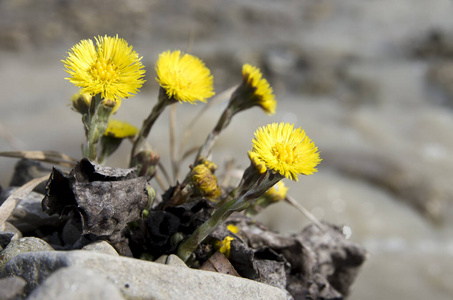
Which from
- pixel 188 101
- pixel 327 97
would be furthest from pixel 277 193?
pixel 327 97

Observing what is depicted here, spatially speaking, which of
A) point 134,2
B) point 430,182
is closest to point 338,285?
point 430,182

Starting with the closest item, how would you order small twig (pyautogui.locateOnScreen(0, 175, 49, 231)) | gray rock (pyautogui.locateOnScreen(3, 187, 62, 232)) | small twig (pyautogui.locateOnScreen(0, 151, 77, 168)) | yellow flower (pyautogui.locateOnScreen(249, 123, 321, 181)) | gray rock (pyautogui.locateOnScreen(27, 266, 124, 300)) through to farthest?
gray rock (pyautogui.locateOnScreen(27, 266, 124, 300)) → yellow flower (pyautogui.locateOnScreen(249, 123, 321, 181)) → small twig (pyautogui.locateOnScreen(0, 175, 49, 231)) → gray rock (pyautogui.locateOnScreen(3, 187, 62, 232)) → small twig (pyautogui.locateOnScreen(0, 151, 77, 168))

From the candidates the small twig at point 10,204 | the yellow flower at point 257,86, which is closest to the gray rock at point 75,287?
the small twig at point 10,204

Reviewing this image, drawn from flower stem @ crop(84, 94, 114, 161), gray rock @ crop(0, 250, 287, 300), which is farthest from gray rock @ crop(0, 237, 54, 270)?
flower stem @ crop(84, 94, 114, 161)

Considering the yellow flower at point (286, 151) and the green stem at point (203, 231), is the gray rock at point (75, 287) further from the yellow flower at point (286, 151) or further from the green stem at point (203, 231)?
the yellow flower at point (286, 151)

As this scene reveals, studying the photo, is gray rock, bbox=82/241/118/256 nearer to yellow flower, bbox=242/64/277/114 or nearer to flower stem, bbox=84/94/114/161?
flower stem, bbox=84/94/114/161

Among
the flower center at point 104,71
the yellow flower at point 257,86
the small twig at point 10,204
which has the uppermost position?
the yellow flower at point 257,86

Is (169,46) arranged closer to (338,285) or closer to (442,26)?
(442,26)

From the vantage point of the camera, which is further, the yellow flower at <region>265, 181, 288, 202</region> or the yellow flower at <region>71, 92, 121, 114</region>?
the yellow flower at <region>265, 181, 288, 202</region>
